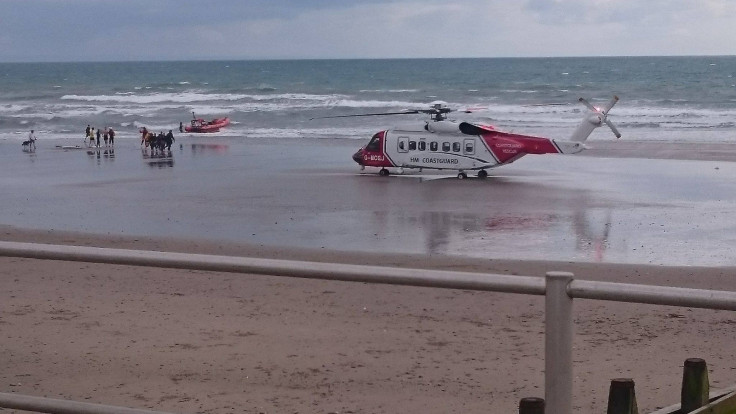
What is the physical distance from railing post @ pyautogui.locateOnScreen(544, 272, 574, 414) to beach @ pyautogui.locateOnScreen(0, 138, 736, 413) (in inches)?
87.4

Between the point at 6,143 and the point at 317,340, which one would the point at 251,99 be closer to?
the point at 6,143

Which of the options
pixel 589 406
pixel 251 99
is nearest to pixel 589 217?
pixel 589 406

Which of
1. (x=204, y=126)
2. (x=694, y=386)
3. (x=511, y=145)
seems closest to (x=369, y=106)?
(x=204, y=126)

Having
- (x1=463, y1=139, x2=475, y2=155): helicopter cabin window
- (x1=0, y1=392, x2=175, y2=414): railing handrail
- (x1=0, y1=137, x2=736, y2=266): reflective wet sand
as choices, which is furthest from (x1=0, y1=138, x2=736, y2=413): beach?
(x1=463, y1=139, x2=475, y2=155): helicopter cabin window

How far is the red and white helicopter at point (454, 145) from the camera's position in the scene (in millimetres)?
28141

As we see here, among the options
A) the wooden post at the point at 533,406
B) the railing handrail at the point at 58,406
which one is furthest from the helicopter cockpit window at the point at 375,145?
the wooden post at the point at 533,406

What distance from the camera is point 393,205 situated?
21.9 meters

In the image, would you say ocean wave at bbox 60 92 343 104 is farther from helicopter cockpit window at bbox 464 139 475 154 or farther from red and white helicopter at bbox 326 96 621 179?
helicopter cockpit window at bbox 464 139 475 154

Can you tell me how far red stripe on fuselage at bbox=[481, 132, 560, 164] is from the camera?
28.0 meters

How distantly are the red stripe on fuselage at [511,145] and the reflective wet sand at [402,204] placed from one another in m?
0.71

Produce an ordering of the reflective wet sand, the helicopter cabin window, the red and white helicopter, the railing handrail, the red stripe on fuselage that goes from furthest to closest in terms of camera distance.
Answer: the helicopter cabin window
the red and white helicopter
the red stripe on fuselage
the reflective wet sand
the railing handrail

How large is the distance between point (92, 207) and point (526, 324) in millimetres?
15298

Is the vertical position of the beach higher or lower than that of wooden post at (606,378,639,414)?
lower

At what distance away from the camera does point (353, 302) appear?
9.55 meters
